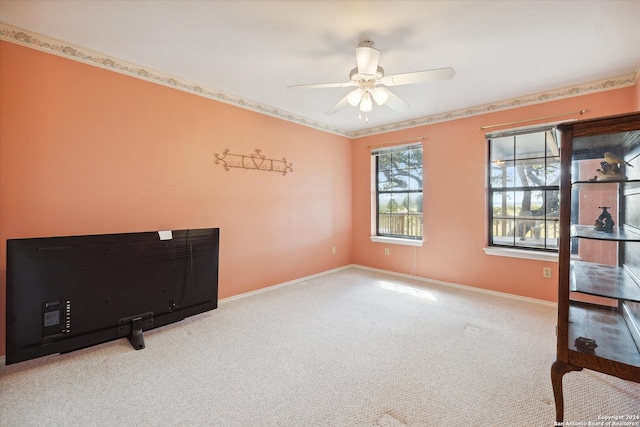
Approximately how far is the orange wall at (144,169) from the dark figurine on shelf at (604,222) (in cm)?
316

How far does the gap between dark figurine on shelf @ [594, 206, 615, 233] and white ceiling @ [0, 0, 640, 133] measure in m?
1.33

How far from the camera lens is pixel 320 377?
1.94 m

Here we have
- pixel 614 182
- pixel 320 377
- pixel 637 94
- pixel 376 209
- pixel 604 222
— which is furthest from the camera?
pixel 376 209

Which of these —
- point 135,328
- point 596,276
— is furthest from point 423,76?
point 135,328

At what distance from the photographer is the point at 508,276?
139 inches

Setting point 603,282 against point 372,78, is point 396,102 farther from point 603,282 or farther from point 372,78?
point 603,282

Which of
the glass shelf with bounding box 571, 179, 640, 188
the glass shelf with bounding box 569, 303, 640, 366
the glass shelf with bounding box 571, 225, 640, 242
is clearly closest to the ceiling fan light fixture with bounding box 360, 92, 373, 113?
the glass shelf with bounding box 571, 179, 640, 188

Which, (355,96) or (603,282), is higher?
(355,96)

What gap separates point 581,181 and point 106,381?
315 cm

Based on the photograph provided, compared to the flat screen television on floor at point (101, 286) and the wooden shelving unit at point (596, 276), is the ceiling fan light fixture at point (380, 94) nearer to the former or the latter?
the wooden shelving unit at point (596, 276)

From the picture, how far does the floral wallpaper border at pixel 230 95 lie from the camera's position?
2185mm

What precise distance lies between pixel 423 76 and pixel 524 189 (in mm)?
2403

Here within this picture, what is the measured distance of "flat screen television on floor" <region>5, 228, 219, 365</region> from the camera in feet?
6.34

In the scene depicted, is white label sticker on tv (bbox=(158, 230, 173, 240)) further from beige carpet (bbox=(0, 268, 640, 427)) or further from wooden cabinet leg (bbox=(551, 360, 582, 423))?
wooden cabinet leg (bbox=(551, 360, 582, 423))
